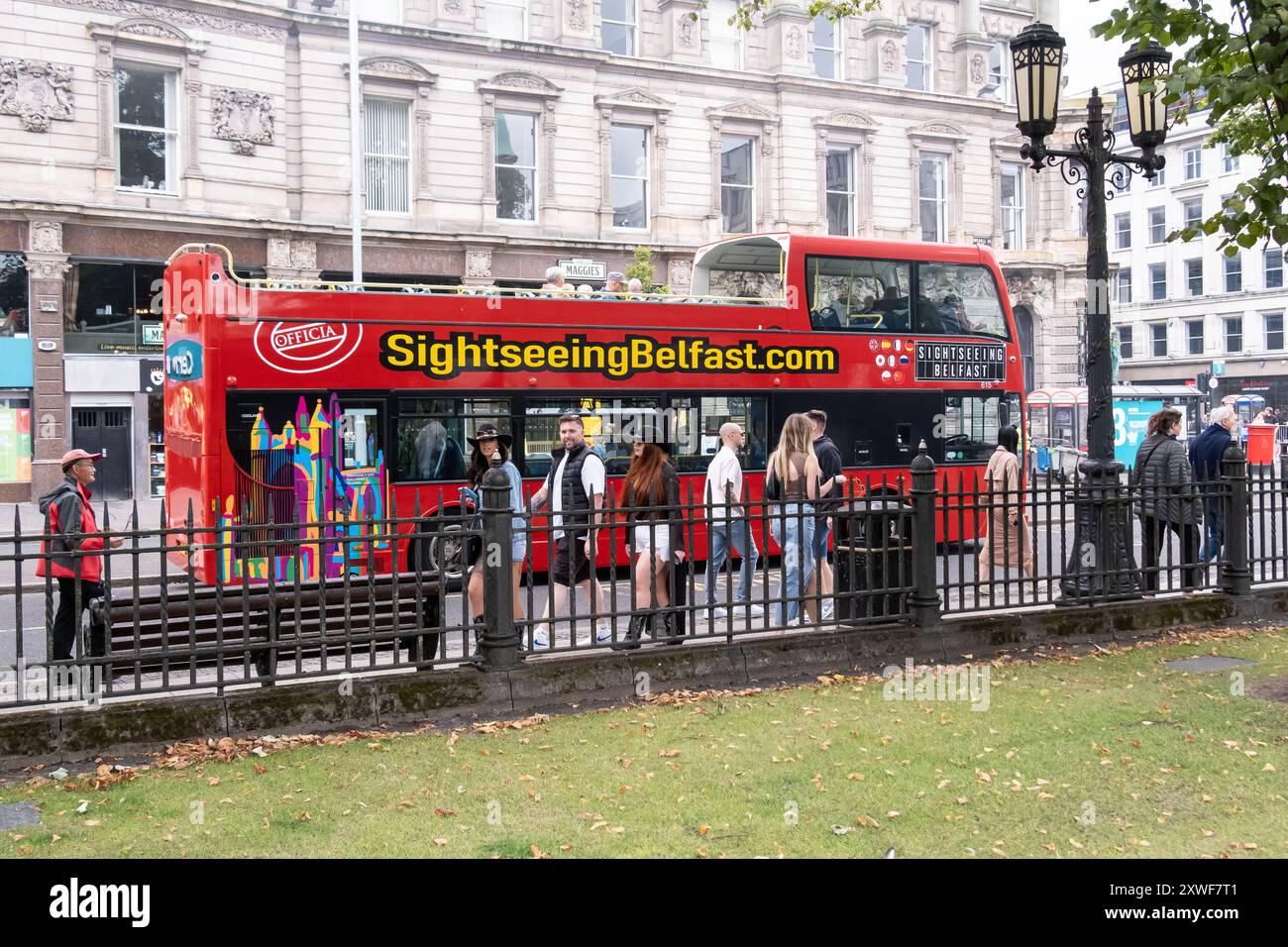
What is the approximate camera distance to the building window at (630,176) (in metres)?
31.6

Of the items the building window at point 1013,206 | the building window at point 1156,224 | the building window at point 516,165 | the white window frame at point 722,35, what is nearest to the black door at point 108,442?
the building window at point 516,165

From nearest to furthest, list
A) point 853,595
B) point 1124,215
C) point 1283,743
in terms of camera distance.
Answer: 1. point 1283,743
2. point 853,595
3. point 1124,215

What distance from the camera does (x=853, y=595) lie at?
8.43 m

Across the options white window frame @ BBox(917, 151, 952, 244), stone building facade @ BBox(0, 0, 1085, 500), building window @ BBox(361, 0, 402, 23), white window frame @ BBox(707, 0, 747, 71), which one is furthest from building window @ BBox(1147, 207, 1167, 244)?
building window @ BBox(361, 0, 402, 23)

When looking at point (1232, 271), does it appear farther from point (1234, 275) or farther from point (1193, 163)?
point (1193, 163)

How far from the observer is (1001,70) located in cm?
3841

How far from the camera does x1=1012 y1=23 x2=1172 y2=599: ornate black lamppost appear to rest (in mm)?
9883

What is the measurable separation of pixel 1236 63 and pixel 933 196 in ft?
99.5

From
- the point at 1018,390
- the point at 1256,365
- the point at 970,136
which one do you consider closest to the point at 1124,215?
the point at 1256,365

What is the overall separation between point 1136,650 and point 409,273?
22.6 meters

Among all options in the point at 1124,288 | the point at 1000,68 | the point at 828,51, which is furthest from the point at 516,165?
the point at 1124,288

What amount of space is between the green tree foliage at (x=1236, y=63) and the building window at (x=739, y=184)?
26.3m

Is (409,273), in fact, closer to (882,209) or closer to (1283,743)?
(882,209)

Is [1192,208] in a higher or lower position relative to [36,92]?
higher
